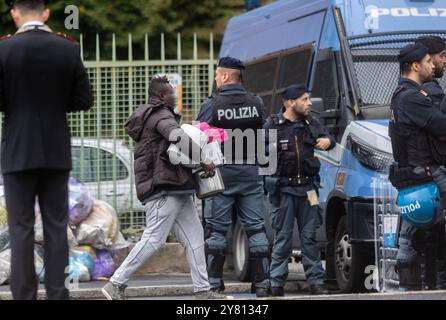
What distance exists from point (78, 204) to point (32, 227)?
18.5 ft

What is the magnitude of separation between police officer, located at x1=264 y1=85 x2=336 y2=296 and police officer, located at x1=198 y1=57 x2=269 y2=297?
23cm

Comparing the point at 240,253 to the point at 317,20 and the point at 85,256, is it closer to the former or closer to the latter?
the point at 85,256

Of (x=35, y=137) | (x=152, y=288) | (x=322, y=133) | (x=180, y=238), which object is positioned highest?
(x=322, y=133)

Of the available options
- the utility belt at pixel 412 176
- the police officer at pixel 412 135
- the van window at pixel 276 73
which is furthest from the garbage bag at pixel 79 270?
the utility belt at pixel 412 176

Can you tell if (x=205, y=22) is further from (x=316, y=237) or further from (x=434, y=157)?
(x=434, y=157)

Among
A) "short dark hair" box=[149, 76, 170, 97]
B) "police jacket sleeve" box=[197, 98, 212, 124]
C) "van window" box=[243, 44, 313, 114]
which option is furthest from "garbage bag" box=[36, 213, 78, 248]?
"van window" box=[243, 44, 313, 114]

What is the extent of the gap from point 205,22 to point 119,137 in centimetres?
818

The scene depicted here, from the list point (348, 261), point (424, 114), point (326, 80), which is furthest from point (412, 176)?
point (326, 80)

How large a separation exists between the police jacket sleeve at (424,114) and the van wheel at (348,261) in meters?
1.80

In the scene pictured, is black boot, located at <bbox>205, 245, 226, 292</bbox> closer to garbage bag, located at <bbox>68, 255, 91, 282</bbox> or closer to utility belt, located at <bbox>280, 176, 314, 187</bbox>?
utility belt, located at <bbox>280, 176, 314, 187</bbox>

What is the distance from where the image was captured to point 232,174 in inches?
438

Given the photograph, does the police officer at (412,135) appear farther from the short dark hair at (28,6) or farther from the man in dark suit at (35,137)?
the short dark hair at (28,6)

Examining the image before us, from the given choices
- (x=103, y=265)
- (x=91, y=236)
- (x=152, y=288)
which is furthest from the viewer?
(x=103, y=265)

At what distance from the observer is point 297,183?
11.4 meters
